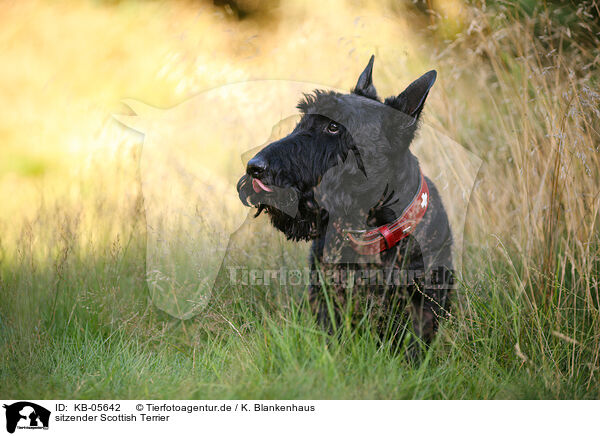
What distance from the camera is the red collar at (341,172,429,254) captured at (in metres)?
2.54

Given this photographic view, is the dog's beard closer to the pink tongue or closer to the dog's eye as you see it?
the pink tongue

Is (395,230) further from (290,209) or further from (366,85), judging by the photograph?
(366,85)

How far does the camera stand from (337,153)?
102 inches

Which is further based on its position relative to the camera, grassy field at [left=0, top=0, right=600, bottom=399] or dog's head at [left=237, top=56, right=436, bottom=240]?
dog's head at [left=237, top=56, right=436, bottom=240]

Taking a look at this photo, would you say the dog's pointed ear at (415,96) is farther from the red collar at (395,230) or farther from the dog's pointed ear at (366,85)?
the red collar at (395,230)

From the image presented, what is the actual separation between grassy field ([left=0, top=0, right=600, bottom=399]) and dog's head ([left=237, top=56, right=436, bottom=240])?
375 mm

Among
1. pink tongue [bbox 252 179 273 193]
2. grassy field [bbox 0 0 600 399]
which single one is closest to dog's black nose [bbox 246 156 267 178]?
pink tongue [bbox 252 179 273 193]

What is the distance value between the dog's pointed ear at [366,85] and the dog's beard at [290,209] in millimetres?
753

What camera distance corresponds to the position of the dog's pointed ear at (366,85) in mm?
2834

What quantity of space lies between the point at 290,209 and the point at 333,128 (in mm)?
541

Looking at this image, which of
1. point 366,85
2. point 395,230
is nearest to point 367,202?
point 395,230
